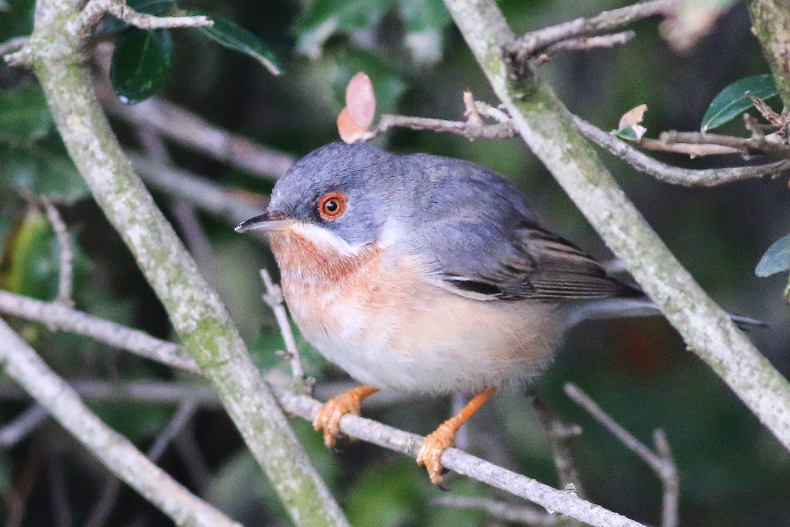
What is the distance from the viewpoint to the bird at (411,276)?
355 cm

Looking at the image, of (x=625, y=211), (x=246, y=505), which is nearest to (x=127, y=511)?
(x=246, y=505)

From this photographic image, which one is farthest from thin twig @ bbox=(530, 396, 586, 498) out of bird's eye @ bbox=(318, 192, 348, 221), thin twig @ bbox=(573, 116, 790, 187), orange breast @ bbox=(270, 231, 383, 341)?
thin twig @ bbox=(573, 116, 790, 187)

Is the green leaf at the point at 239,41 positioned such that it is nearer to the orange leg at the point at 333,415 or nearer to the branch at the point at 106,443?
the branch at the point at 106,443

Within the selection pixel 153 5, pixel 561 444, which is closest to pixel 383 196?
pixel 153 5

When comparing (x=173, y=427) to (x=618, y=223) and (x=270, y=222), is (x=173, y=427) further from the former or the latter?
(x=618, y=223)

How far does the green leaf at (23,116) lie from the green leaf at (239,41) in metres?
1.04

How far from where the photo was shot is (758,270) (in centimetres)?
250

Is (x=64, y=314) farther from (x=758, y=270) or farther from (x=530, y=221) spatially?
(x=758, y=270)

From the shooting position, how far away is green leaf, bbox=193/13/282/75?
3.24 metres

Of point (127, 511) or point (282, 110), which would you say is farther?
point (282, 110)

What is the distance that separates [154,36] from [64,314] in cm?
116

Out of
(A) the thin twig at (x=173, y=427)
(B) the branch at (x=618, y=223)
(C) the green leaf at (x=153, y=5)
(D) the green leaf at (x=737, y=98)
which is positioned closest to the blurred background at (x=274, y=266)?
(A) the thin twig at (x=173, y=427)

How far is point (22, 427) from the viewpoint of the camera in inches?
174

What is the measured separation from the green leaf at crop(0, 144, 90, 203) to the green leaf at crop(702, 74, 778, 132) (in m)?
2.74
